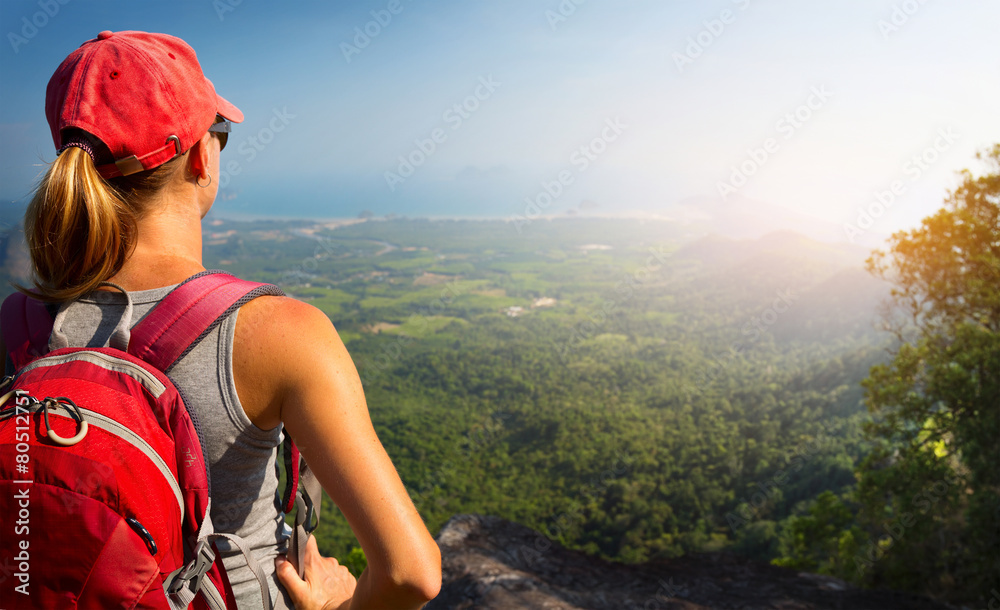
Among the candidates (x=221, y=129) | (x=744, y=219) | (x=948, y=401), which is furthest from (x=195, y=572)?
(x=744, y=219)

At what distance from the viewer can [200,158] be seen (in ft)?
3.73

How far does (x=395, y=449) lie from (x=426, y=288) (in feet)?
145

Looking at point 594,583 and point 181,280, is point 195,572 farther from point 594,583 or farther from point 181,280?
point 594,583

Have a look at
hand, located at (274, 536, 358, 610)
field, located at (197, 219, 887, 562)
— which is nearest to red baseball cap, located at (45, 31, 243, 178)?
hand, located at (274, 536, 358, 610)

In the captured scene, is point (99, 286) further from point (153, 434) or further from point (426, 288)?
point (426, 288)

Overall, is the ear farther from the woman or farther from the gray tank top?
the gray tank top

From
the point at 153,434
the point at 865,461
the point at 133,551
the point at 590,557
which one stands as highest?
the point at 153,434

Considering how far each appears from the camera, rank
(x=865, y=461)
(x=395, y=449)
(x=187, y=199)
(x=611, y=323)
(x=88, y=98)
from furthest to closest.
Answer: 1. (x=611, y=323)
2. (x=395, y=449)
3. (x=865, y=461)
4. (x=187, y=199)
5. (x=88, y=98)

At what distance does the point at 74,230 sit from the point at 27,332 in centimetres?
25

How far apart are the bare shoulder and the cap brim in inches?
23.4

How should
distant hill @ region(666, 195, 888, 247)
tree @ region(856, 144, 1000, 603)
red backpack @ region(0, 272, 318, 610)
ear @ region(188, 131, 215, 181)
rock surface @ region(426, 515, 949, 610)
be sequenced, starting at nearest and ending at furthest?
red backpack @ region(0, 272, 318, 610) → ear @ region(188, 131, 215, 181) → rock surface @ region(426, 515, 949, 610) → tree @ region(856, 144, 1000, 603) → distant hill @ region(666, 195, 888, 247)

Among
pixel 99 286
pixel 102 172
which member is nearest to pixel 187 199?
pixel 102 172

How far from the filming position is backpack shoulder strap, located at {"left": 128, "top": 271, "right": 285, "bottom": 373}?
0.91 m

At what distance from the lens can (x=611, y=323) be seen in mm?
72812
